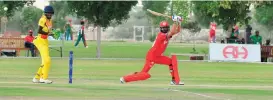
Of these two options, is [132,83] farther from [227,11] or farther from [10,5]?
[227,11]

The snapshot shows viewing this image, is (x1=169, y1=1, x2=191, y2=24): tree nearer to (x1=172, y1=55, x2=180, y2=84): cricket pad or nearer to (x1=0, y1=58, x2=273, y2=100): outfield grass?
(x1=0, y1=58, x2=273, y2=100): outfield grass

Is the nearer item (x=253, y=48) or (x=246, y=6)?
(x=253, y=48)

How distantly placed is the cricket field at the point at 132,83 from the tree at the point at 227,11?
28.6 ft

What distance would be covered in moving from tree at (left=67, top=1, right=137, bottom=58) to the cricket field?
246 cm

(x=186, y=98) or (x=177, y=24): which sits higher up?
(x=177, y=24)

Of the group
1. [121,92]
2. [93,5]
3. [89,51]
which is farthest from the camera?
[89,51]

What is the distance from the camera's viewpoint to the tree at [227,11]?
5596 cm

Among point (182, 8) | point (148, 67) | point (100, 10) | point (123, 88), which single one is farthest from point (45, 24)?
point (182, 8)

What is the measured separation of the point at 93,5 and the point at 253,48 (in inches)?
359

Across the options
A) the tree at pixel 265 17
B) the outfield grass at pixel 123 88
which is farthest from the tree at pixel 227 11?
the tree at pixel 265 17

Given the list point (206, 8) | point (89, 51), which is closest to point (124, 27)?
point (206, 8)

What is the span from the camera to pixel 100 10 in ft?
151

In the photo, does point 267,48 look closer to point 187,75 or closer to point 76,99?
point 187,75

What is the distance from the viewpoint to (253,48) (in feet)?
139
